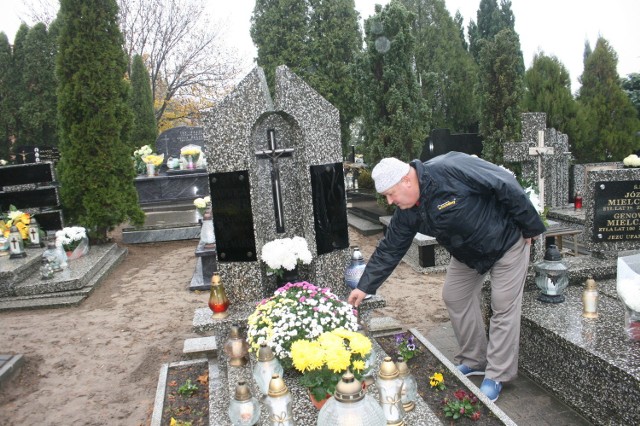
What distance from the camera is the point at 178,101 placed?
26344 millimetres

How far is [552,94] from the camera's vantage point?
12.0 metres

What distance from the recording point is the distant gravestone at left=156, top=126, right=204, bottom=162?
16344mm

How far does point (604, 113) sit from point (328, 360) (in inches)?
493

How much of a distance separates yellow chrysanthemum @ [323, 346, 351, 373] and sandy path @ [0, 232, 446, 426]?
2.06 m

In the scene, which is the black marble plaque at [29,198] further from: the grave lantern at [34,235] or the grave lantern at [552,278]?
the grave lantern at [552,278]

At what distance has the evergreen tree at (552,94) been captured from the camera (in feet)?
38.8

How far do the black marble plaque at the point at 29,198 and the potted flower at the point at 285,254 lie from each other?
23.7 feet

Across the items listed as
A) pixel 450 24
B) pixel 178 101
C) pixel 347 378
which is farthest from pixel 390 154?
pixel 178 101

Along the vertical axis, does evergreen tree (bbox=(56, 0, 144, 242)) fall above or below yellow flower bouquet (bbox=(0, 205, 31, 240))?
above

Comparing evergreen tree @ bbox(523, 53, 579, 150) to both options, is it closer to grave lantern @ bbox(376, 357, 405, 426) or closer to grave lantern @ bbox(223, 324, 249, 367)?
grave lantern @ bbox(223, 324, 249, 367)

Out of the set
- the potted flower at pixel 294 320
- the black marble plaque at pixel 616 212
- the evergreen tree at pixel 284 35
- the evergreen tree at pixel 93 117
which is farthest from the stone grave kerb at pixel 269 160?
the evergreen tree at pixel 284 35

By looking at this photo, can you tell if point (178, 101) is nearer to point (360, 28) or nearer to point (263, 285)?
point (360, 28)

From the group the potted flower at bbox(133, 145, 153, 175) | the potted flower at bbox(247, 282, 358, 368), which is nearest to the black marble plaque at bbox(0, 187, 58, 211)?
the potted flower at bbox(133, 145, 153, 175)

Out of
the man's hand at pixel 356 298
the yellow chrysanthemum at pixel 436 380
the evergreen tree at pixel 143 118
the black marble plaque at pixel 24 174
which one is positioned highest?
the evergreen tree at pixel 143 118
